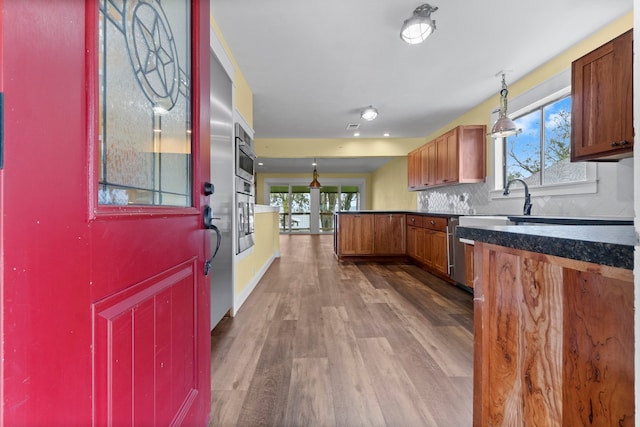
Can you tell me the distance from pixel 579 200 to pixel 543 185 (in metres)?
0.41

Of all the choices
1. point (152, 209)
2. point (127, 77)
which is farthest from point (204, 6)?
point (152, 209)

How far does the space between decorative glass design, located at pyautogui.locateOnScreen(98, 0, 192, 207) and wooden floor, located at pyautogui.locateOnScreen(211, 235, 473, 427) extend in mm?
1049

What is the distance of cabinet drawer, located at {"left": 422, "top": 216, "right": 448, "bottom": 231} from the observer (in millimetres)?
3577

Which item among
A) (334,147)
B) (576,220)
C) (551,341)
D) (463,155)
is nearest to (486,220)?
(576,220)

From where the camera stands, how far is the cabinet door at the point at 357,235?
4816mm

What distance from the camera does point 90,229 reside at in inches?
20.7

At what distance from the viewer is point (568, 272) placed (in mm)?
608

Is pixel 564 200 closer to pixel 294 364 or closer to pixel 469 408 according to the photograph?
pixel 469 408

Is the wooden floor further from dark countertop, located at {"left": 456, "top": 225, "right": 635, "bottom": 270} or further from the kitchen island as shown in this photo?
dark countertop, located at {"left": 456, "top": 225, "right": 635, "bottom": 270}

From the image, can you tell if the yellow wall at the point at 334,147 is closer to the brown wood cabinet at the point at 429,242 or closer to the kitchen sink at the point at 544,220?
the brown wood cabinet at the point at 429,242

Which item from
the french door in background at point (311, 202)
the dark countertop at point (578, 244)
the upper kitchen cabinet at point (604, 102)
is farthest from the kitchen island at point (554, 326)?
the french door in background at point (311, 202)

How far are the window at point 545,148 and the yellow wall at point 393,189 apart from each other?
2.86 metres

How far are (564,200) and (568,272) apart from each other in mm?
2672

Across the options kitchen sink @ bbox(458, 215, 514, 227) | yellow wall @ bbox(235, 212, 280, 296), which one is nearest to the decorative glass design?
yellow wall @ bbox(235, 212, 280, 296)
